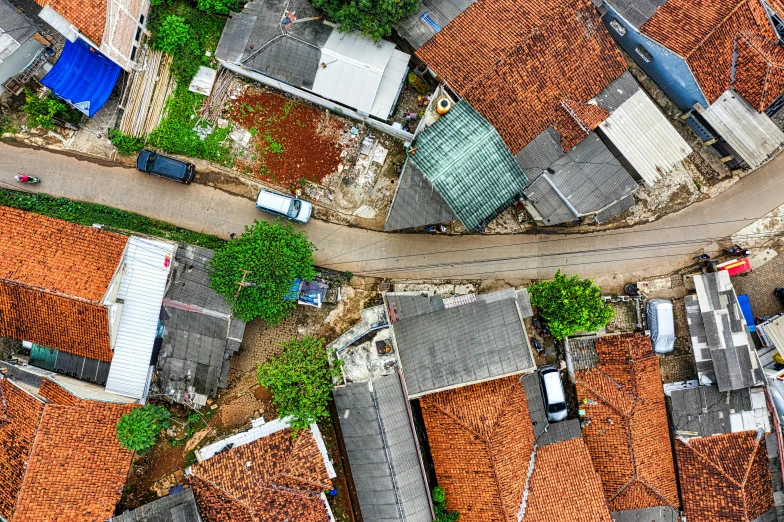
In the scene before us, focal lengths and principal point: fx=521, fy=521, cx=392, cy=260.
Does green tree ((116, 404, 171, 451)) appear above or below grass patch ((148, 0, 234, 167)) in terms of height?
below

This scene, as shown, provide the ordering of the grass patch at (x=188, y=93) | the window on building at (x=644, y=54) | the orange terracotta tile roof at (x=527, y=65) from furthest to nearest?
the grass patch at (x=188, y=93) → the window on building at (x=644, y=54) → the orange terracotta tile roof at (x=527, y=65)

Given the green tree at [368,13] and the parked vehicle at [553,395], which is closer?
the green tree at [368,13]

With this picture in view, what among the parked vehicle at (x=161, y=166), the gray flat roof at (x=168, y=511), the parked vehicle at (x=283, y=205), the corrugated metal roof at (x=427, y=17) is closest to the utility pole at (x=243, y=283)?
the parked vehicle at (x=283, y=205)

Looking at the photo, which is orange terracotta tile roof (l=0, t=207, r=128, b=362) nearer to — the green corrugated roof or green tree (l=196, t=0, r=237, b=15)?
green tree (l=196, t=0, r=237, b=15)

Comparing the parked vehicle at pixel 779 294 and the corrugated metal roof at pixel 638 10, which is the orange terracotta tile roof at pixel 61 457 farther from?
the parked vehicle at pixel 779 294

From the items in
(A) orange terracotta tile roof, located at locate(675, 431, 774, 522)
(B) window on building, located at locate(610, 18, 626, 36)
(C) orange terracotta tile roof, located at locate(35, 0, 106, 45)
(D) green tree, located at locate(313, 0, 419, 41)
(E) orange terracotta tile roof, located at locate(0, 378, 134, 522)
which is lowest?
(A) orange terracotta tile roof, located at locate(675, 431, 774, 522)

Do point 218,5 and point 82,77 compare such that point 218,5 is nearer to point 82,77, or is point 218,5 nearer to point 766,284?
point 82,77

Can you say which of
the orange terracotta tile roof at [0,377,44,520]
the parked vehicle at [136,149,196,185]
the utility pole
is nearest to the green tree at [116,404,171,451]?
the orange terracotta tile roof at [0,377,44,520]
